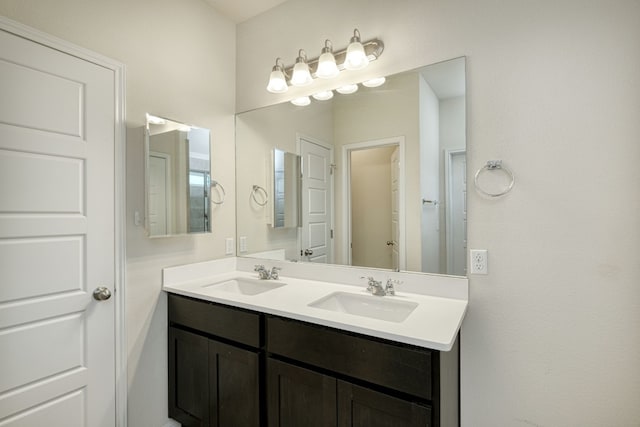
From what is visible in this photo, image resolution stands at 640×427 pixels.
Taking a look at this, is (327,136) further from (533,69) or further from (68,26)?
(68,26)

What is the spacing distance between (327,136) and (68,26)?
53.9 inches

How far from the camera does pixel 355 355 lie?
1205 millimetres

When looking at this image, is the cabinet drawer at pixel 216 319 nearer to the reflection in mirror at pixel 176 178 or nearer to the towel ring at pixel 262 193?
the reflection in mirror at pixel 176 178

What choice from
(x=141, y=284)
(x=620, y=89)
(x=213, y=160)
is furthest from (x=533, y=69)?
(x=141, y=284)

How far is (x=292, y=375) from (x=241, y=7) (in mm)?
2306

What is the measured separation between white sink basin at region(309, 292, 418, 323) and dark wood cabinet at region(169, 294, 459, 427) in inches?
10.3

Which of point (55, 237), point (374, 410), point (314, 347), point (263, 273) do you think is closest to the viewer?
point (374, 410)

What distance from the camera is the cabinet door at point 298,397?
126 centimetres

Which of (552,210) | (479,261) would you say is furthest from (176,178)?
(552,210)

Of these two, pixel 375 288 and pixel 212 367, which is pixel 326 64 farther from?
pixel 212 367

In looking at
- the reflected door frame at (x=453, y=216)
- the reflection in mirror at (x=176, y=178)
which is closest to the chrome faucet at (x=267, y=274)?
the reflection in mirror at (x=176, y=178)

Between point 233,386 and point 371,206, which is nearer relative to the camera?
point 233,386

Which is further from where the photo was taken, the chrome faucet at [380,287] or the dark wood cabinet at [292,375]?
the chrome faucet at [380,287]

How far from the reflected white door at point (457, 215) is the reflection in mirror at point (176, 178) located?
4.66ft
